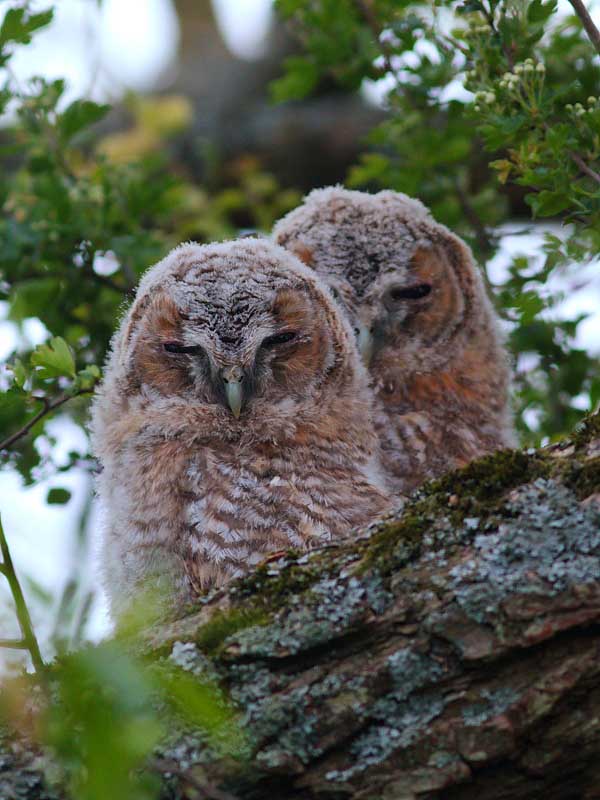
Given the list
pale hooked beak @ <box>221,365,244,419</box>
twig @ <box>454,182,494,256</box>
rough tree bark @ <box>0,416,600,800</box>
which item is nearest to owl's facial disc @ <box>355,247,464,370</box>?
twig @ <box>454,182,494,256</box>

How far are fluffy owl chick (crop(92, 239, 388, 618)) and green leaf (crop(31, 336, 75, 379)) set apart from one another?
0.38 metres

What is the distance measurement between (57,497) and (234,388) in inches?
31.8

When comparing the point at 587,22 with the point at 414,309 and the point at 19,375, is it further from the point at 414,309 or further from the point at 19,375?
the point at 19,375

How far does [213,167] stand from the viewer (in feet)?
18.9

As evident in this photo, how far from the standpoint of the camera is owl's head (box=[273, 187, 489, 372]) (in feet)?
12.0

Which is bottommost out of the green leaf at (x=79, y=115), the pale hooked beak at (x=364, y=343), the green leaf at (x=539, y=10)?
the green leaf at (x=539, y=10)

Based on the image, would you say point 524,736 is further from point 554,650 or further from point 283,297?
point 283,297

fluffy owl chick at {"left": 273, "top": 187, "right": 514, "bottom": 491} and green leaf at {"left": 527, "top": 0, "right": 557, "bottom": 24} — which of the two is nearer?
green leaf at {"left": 527, "top": 0, "right": 557, "bottom": 24}

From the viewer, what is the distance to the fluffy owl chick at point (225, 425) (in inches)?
107

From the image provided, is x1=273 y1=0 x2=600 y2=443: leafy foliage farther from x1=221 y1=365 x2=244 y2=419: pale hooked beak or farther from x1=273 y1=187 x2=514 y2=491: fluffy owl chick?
x1=221 y1=365 x2=244 y2=419: pale hooked beak

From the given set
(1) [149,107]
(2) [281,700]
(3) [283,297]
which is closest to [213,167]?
(1) [149,107]

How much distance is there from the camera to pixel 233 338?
2.96 m

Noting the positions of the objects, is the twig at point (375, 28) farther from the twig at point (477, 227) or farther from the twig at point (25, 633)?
the twig at point (25, 633)

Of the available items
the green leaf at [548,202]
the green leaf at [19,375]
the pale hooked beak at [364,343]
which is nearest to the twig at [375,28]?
the pale hooked beak at [364,343]
